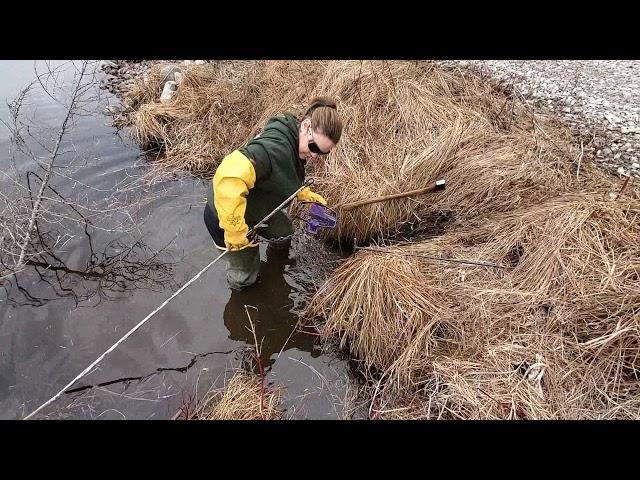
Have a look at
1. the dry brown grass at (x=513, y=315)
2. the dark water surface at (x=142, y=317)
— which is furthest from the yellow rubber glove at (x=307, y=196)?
the dark water surface at (x=142, y=317)

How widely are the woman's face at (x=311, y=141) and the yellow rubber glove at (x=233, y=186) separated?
0.52 meters

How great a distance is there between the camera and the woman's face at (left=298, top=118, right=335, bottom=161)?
325 cm

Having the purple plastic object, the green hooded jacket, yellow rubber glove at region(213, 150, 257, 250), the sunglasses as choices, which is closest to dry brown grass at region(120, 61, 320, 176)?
the purple plastic object

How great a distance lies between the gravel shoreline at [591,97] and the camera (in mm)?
4691

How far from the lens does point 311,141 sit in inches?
132

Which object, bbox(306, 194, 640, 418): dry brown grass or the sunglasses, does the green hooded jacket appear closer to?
the sunglasses

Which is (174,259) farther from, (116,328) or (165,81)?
(165,81)

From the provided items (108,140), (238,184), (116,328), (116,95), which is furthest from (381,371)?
(116,95)

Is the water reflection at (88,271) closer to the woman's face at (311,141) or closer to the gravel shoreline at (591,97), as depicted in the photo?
the woman's face at (311,141)

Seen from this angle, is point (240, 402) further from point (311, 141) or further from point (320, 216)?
point (311, 141)

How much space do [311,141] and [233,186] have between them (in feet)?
2.44

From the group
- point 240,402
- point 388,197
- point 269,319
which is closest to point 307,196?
point 388,197
